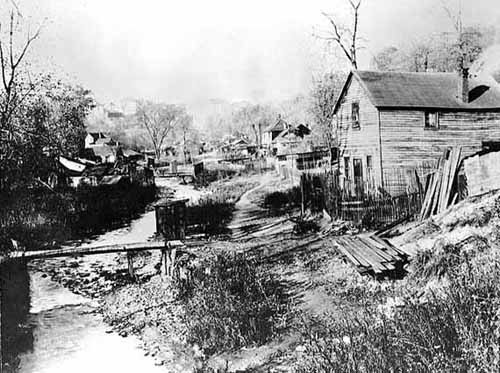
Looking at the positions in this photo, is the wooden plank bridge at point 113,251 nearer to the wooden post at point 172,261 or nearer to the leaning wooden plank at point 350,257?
the wooden post at point 172,261

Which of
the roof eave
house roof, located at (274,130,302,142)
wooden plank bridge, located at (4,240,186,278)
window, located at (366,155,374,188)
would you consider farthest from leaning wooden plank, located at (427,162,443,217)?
house roof, located at (274,130,302,142)

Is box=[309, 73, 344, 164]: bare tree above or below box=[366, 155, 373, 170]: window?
above

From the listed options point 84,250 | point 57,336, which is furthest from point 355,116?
point 57,336

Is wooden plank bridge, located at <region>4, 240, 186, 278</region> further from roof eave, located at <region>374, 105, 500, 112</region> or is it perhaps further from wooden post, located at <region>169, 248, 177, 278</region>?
roof eave, located at <region>374, 105, 500, 112</region>

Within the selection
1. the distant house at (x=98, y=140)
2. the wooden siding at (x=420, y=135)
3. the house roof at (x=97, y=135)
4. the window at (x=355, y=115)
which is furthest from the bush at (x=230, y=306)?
the house roof at (x=97, y=135)

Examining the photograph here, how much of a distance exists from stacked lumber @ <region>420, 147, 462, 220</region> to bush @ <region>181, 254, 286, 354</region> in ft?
17.5

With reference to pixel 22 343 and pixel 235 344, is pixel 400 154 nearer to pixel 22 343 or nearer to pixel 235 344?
pixel 235 344

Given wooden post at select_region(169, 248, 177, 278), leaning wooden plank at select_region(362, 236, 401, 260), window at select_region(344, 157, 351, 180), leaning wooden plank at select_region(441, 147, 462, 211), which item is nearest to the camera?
leaning wooden plank at select_region(362, 236, 401, 260)

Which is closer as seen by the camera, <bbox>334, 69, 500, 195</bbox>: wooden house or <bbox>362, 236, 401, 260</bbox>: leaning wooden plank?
<bbox>362, 236, 401, 260</bbox>: leaning wooden plank

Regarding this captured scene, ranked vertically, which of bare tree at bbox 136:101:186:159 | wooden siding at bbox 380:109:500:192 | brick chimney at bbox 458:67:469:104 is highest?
bare tree at bbox 136:101:186:159

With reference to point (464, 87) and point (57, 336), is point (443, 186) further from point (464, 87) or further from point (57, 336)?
point (464, 87)

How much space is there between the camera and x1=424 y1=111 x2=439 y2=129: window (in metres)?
18.8

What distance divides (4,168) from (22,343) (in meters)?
4.35

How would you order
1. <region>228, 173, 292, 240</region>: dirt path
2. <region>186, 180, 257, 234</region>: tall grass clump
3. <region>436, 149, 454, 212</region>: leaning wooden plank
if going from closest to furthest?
<region>436, 149, 454, 212</region>: leaning wooden plank → <region>228, 173, 292, 240</region>: dirt path → <region>186, 180, 257, 234</region>: tall grass clump
